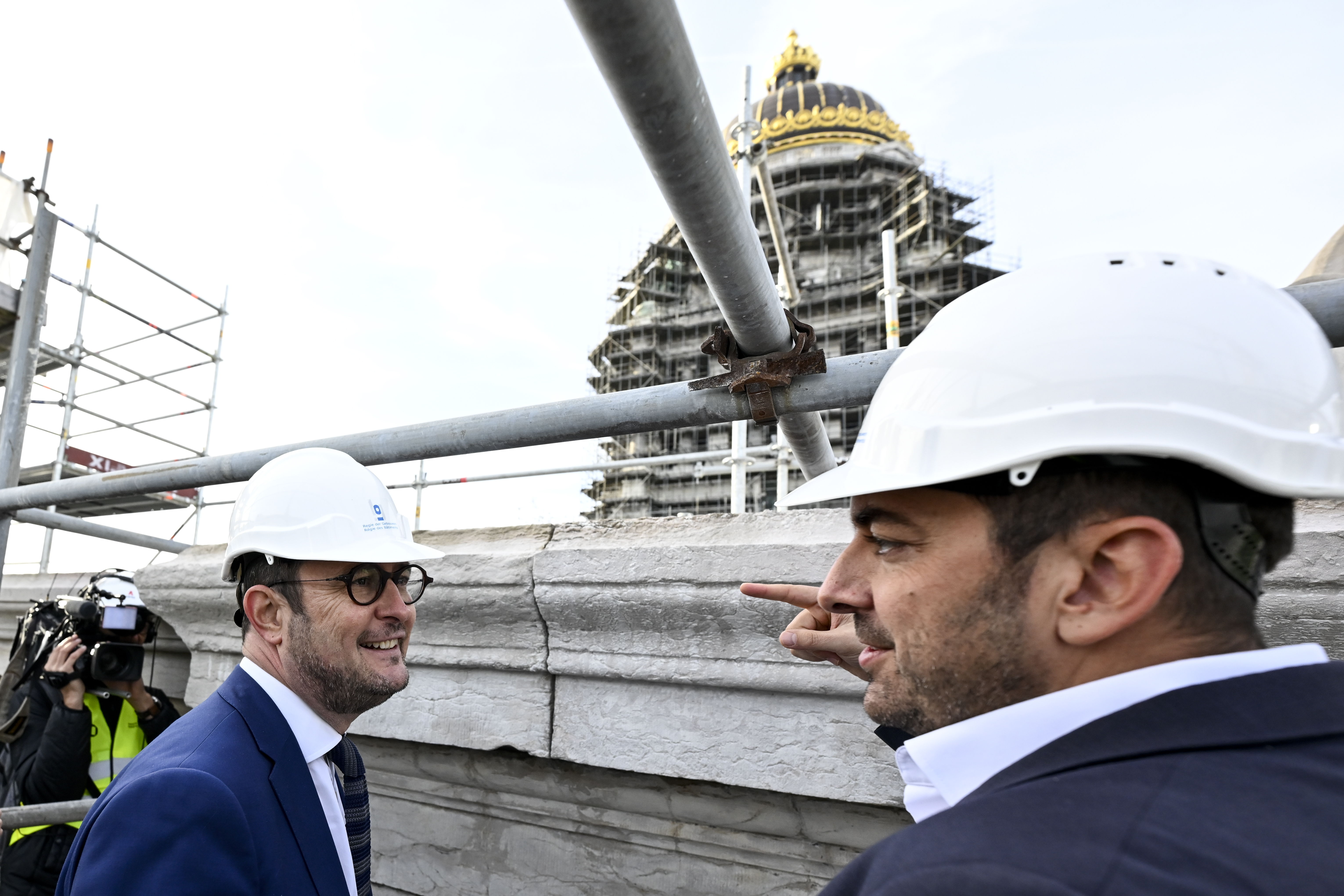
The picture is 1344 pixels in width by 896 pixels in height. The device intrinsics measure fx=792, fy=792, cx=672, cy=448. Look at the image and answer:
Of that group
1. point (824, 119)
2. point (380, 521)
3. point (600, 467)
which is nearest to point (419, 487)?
point (600, 467)

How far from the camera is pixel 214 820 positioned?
Result: 135 centimetres

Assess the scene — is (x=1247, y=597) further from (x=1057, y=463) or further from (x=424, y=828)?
(x=424, y=828)

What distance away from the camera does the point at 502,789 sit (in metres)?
2.34

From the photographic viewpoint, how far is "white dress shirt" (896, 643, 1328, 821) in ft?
2.36

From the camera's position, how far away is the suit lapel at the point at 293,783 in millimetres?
1502

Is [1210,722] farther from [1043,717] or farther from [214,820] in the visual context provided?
[214,820]

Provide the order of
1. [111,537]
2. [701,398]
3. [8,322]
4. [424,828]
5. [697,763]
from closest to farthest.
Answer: [701,398] → [697,763] → [424,828] → [111,537] → [8,322]

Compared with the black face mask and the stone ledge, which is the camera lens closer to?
the stone ledge

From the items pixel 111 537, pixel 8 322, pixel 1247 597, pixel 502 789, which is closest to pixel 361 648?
pixel 502 789

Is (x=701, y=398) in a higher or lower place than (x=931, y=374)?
higher

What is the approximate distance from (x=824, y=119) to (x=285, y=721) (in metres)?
42.7

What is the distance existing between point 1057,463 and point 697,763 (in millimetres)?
1385

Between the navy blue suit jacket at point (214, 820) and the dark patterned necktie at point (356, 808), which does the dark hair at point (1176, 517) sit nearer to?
the navy blue suit jacket at point (214, 820)

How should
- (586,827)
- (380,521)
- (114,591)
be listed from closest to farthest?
(380,521), (586,827), (114,591)
